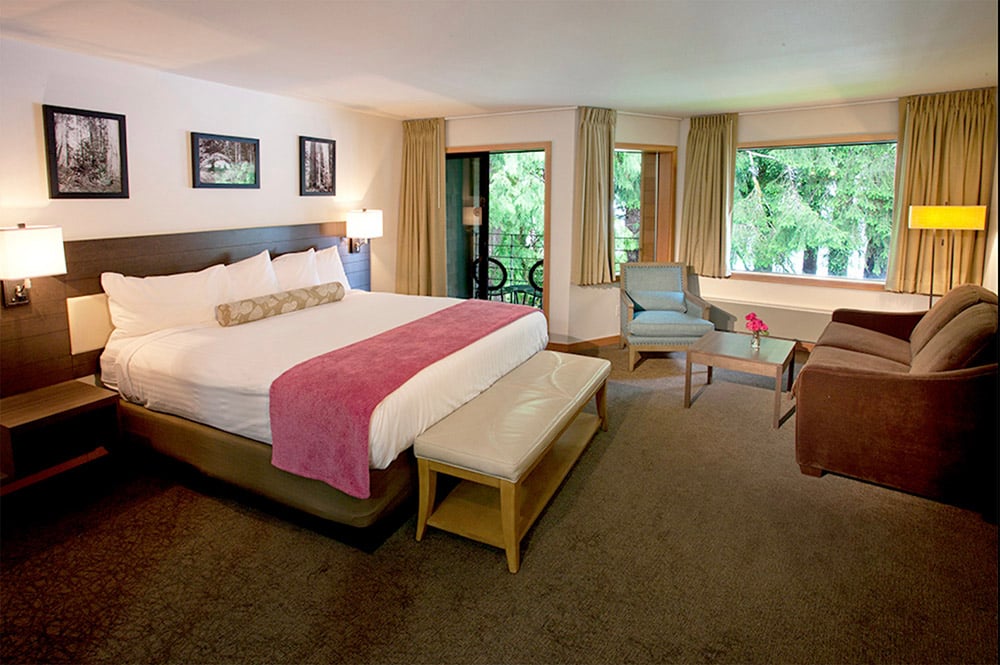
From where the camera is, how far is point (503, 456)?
2555 mm

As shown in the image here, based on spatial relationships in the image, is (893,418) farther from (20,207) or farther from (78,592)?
(20,207)

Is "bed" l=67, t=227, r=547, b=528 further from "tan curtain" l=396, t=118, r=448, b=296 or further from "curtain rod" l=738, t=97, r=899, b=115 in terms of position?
"curtain rod" l=738, t=97, r=899, b=115

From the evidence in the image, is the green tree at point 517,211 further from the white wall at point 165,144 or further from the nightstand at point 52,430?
the nightstand at point 52,430

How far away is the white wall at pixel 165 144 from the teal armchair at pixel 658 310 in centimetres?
265

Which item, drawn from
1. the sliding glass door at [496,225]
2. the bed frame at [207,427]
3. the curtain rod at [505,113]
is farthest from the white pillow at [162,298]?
the curtain rod at [505,113]

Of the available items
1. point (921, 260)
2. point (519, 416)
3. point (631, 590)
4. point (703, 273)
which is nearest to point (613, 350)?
point (703, 273)

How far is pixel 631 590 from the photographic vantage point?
7.96 ft

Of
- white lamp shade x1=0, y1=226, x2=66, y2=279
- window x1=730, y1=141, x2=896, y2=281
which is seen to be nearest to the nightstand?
white lamp shade x1=0, y1=226, x2=66, y2=279

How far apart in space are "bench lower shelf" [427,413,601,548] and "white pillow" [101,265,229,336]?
2090 mm

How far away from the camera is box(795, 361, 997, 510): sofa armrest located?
2883 millimetres

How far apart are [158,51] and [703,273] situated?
504 centimetres

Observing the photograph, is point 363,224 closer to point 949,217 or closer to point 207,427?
point 207,427

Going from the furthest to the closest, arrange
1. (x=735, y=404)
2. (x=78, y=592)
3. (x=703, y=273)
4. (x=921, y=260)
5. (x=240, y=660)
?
(x=703, y=273), (x=921, y=260), (x=735, y=404), (x=78, y=592), (x=240, y=660)

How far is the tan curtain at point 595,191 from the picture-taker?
5.56m
